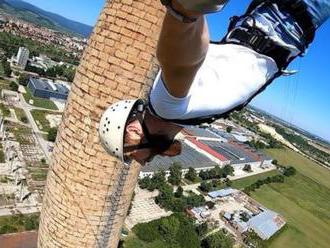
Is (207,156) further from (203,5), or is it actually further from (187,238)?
(203,5)

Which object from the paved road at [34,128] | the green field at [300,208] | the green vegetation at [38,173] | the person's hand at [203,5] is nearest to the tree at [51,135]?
the paved road at [34,128]

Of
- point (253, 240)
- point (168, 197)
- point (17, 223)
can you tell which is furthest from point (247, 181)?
point (17, 223)

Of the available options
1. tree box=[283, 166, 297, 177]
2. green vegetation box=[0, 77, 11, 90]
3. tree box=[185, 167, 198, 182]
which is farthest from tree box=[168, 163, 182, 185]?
tree box=[283, 166, 297, 177]

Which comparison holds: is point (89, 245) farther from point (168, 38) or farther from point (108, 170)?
point (168, 38)

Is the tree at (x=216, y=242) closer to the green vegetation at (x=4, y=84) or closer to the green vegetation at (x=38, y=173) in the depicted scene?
the green vegetation at (x=38, y=173)

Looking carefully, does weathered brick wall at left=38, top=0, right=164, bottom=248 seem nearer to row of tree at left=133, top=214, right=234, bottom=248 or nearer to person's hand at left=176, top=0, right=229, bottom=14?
person's hand at left=176, top=0, right=229, bottom=14

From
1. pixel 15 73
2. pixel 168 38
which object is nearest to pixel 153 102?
pixel 168 38
